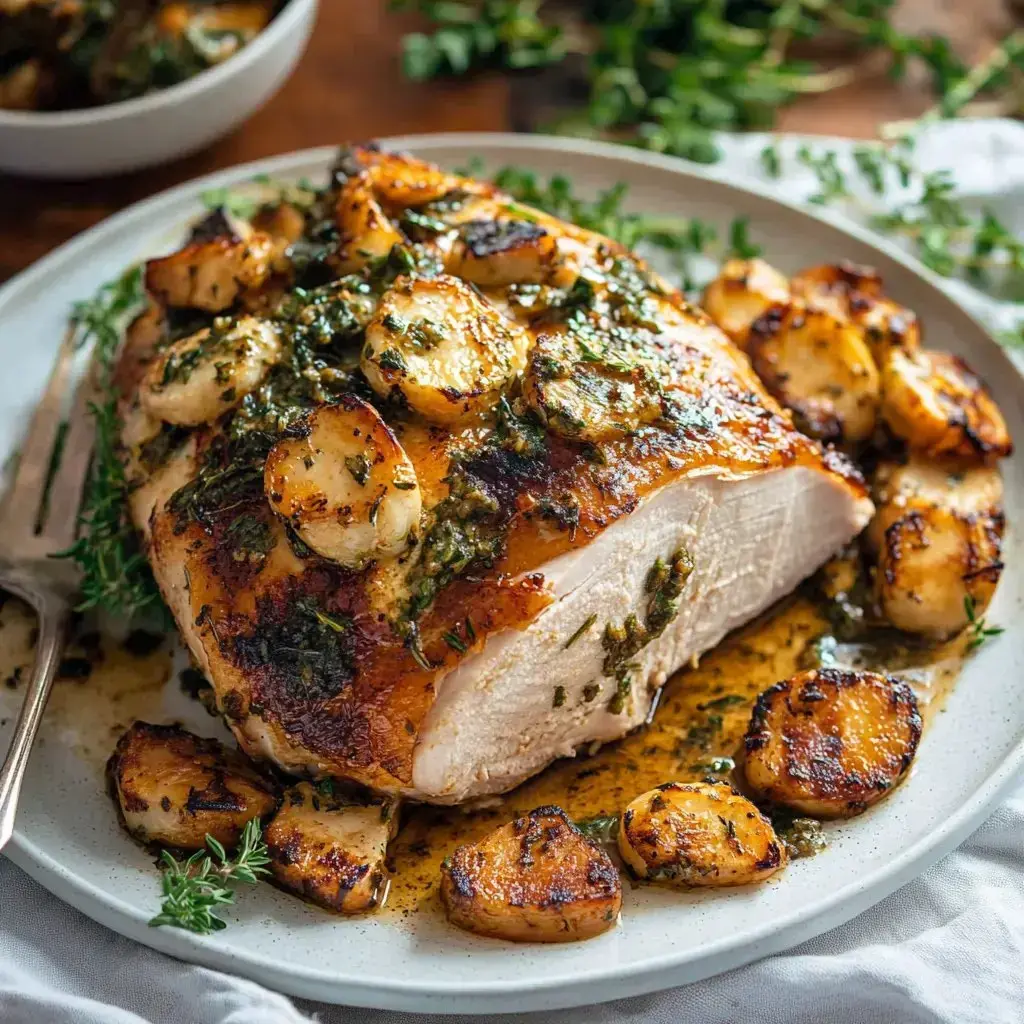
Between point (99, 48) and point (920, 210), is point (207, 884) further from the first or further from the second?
point (920, 210)

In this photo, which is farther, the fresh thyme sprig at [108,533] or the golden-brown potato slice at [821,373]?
the golden-brown potato slice at [821,373]

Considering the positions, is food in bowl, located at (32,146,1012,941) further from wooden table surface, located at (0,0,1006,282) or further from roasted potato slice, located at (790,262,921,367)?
wooden table surface, located at (0,0,1006,282)

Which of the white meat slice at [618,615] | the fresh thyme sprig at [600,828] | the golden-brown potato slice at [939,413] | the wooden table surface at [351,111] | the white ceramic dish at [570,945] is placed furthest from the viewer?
the wooden table surface at [351,111]

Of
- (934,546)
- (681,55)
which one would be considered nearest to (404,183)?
(934,546)

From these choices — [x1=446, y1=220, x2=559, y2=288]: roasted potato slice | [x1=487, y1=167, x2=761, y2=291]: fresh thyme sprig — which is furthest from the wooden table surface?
[x1=446, y1=220, x2=559, y2=288]: roasted potato slice

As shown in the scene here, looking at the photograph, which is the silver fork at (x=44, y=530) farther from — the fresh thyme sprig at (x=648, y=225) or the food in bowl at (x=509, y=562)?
the fresh thyme sprig at (x=648, y=225)

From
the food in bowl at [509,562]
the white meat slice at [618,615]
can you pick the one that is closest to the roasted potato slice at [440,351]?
the food in bowl at [509,562]
